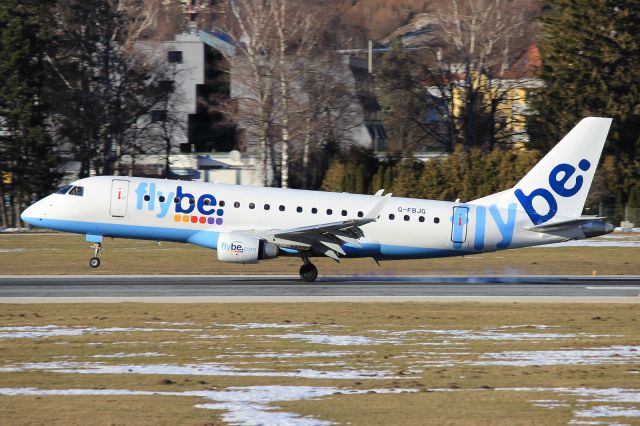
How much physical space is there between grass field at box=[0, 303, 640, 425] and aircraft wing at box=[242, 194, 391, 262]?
5657 millimetres

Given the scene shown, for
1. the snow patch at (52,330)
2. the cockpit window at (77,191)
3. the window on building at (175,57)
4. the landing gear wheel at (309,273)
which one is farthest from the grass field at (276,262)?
the window on building at (175,57)

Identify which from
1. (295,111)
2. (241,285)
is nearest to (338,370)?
(241,285)

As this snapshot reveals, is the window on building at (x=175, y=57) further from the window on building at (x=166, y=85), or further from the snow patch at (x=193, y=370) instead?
the snow patch at (x=193, y=370)

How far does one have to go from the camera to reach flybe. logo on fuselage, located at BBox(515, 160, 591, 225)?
35.1m

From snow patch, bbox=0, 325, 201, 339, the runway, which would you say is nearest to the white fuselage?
the runway

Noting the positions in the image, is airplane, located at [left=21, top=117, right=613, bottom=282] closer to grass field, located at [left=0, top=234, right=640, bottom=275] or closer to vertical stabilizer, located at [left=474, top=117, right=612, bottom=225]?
vertical stabilizer, located at [left=474, top=117, right=612, bottom=225]

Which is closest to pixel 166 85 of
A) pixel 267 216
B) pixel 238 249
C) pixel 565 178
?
pixel 267 216

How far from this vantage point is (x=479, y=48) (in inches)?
3000

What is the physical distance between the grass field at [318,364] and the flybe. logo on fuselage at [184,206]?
713 cm

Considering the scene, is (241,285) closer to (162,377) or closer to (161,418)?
(162,377)

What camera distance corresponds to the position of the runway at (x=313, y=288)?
2948 centimetres

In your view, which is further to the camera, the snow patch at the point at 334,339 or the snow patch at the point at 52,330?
the snow patch at the point at 52,330

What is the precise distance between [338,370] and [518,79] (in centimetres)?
6484

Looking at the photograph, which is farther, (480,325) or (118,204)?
(118,204)
